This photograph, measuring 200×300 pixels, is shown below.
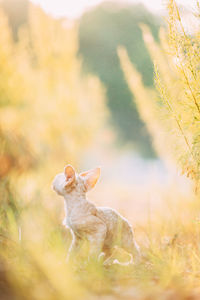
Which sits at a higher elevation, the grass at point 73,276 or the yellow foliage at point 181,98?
the yellow foliage at point 181,98

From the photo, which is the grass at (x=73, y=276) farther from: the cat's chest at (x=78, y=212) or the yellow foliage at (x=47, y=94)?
the yellow foliage at (x=47, y=94)

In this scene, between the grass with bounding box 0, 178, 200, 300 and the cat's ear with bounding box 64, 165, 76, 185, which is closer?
the grass with bounding box 0, 178, 200, 300

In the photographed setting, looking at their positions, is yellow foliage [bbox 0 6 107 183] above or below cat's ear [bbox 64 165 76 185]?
above

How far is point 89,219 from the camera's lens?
3.19 ft

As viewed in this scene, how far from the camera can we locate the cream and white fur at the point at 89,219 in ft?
3.20

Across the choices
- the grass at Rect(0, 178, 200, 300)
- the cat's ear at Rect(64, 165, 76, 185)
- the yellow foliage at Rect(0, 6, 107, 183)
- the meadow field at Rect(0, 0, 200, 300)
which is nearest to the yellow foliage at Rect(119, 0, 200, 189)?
the meadow field at Rect(0, 0, 200, 300)

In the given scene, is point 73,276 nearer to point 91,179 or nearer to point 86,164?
point 91,179

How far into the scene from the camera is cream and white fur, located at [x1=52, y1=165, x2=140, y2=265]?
3.20 ft

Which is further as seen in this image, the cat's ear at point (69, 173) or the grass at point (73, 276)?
the cat's ear at point (69, 173)

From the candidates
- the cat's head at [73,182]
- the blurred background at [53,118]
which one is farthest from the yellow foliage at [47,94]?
the cat's head at [73,182]

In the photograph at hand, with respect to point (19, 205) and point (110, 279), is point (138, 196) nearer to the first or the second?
point (19, 205)

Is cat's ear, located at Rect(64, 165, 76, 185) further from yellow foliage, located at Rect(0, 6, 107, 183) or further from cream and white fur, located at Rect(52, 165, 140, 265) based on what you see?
yellow foliage, located at Rect(0, 6, 107, 183)

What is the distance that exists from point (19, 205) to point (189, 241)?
762 millimetres

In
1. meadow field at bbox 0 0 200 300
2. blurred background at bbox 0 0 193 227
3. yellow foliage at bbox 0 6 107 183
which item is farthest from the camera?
yellow foliage at bbox 0 6 107 183
